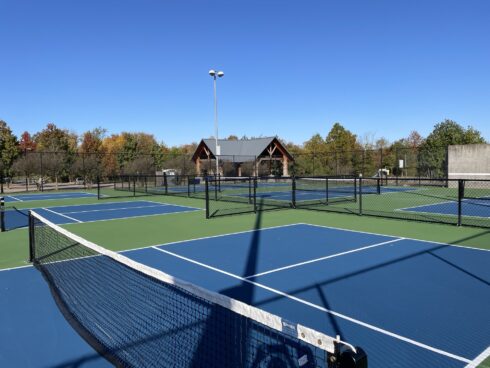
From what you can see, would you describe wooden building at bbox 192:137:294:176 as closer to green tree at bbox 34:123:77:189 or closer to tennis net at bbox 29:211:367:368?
green tree at bbox 34:123:77:189

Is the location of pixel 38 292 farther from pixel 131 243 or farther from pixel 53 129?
pixel 53 129

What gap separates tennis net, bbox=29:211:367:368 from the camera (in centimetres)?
346

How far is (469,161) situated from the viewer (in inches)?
1233

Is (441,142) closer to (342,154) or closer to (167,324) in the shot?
(342,154)

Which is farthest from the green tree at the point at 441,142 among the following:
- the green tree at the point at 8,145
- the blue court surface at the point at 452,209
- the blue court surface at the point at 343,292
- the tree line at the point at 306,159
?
the green tree at the point at 8,145

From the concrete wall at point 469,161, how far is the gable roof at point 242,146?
21.5m

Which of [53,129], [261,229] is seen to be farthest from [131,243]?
[53,129]

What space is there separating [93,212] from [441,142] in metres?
36.7

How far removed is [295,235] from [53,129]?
66.0 m

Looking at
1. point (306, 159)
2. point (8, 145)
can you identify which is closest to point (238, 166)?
point (306, 159)

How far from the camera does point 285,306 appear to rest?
6137 millimetres

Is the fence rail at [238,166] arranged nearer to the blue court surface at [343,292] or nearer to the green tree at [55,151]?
the green tree at [55,151]

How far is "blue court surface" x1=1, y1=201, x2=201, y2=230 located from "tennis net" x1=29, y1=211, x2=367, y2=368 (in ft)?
31.4

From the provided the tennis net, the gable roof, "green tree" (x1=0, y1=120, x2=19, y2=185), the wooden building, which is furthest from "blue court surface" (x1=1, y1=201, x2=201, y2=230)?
"green tree" (x1=0, y1=120, x2=19, y2=185)
